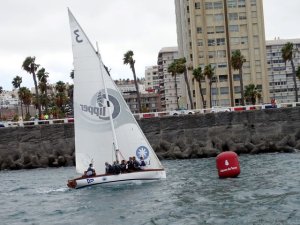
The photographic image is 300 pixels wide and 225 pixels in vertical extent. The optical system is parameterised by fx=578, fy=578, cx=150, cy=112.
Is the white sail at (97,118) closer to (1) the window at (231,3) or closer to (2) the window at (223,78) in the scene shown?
(2) the window at (223,78)

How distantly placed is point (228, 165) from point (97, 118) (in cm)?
768

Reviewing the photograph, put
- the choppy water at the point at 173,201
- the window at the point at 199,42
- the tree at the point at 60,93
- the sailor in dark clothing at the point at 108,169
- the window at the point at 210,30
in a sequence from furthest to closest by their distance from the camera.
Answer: the tree at the point at 60,93 → the window at the point at 210,30 → the window at the point at 199,42 → the sailor in dark clothing at the point at 108,169 → the choppy water at the point at 173,201

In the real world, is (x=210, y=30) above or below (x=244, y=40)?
above

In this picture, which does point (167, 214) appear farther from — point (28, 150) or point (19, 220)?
point (28, 150)

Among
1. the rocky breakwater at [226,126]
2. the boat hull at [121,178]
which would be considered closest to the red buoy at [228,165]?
the boat hull at [121,178]

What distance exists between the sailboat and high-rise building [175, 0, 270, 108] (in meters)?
66.9

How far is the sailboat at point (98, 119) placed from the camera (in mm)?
31109

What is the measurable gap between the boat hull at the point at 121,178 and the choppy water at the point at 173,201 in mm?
354

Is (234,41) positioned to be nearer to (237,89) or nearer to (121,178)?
(237,89)

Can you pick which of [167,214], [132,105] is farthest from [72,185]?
[132,105]

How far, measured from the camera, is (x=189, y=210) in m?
22.4

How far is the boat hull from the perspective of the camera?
29131 millimetres

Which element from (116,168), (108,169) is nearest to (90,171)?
(108,169)

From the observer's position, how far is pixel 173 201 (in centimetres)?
2492
